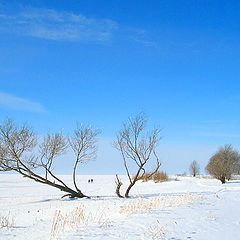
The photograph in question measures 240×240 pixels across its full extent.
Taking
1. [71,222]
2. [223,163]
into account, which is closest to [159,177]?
[223,163]

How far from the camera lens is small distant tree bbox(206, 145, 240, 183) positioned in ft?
128

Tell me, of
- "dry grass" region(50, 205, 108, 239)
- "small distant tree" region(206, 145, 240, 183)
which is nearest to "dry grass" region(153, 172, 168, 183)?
"small distant tree" region(206, 145, 240, 183)

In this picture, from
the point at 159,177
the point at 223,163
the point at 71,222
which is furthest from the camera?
the point at 159,177

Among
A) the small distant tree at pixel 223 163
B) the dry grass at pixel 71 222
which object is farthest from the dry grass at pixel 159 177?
the dry grass at pixel 71 222

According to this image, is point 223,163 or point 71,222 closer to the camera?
point 71,222

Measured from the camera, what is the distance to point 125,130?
2141 centimetres

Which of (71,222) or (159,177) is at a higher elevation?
(71,222)

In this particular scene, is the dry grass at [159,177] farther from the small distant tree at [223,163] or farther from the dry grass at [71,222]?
the dry grass at [71,222]

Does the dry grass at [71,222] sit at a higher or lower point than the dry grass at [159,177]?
higher

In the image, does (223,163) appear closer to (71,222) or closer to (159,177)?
(159,177)

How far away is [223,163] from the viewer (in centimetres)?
3956

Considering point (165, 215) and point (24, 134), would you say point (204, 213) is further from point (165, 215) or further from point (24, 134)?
point (24, 134)

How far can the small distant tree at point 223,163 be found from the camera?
39016mm

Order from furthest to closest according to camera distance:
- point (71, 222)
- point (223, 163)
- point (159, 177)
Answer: point (159, 177) < point (223, 163) < point (71, 222)
